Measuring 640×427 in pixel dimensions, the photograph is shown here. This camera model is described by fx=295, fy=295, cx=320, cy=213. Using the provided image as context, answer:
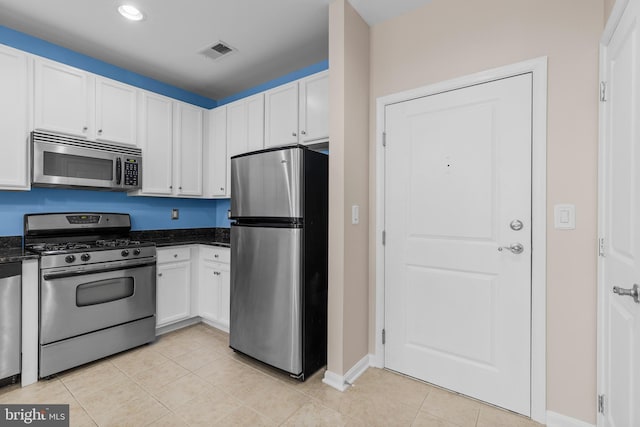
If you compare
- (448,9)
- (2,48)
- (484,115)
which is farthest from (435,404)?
(2,48)

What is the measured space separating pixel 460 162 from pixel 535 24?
0.86m

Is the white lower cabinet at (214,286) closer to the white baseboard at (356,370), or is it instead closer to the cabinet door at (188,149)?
the cabinet door at (188,149)

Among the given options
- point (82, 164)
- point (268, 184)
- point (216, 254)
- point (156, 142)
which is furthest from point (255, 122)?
point (82, 164)

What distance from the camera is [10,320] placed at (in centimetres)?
199

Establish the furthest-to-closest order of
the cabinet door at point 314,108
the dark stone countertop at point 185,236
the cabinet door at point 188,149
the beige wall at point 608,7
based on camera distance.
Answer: the cabinet door at point 188,149, the dark stone countertop at point 185,236, the cabinet door at point 314,108, the beige wall at point 608,7

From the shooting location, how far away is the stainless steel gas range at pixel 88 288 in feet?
7.04

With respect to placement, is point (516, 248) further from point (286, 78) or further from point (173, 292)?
point (173, 292)

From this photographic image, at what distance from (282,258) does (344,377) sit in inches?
36.5

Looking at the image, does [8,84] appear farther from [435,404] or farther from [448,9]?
[435,404]

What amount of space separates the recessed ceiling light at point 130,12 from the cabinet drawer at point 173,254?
1.97 metres

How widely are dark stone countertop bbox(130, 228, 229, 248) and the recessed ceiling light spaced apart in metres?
1.92

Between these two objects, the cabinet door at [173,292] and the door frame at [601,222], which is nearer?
the door frame at [601,222]

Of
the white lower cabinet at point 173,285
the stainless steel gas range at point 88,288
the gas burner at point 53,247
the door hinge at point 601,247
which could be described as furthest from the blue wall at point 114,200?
the door hinge at point 601,247

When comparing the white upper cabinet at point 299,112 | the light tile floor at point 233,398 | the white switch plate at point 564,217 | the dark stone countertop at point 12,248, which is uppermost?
the white upper cabinet at point 299,112
